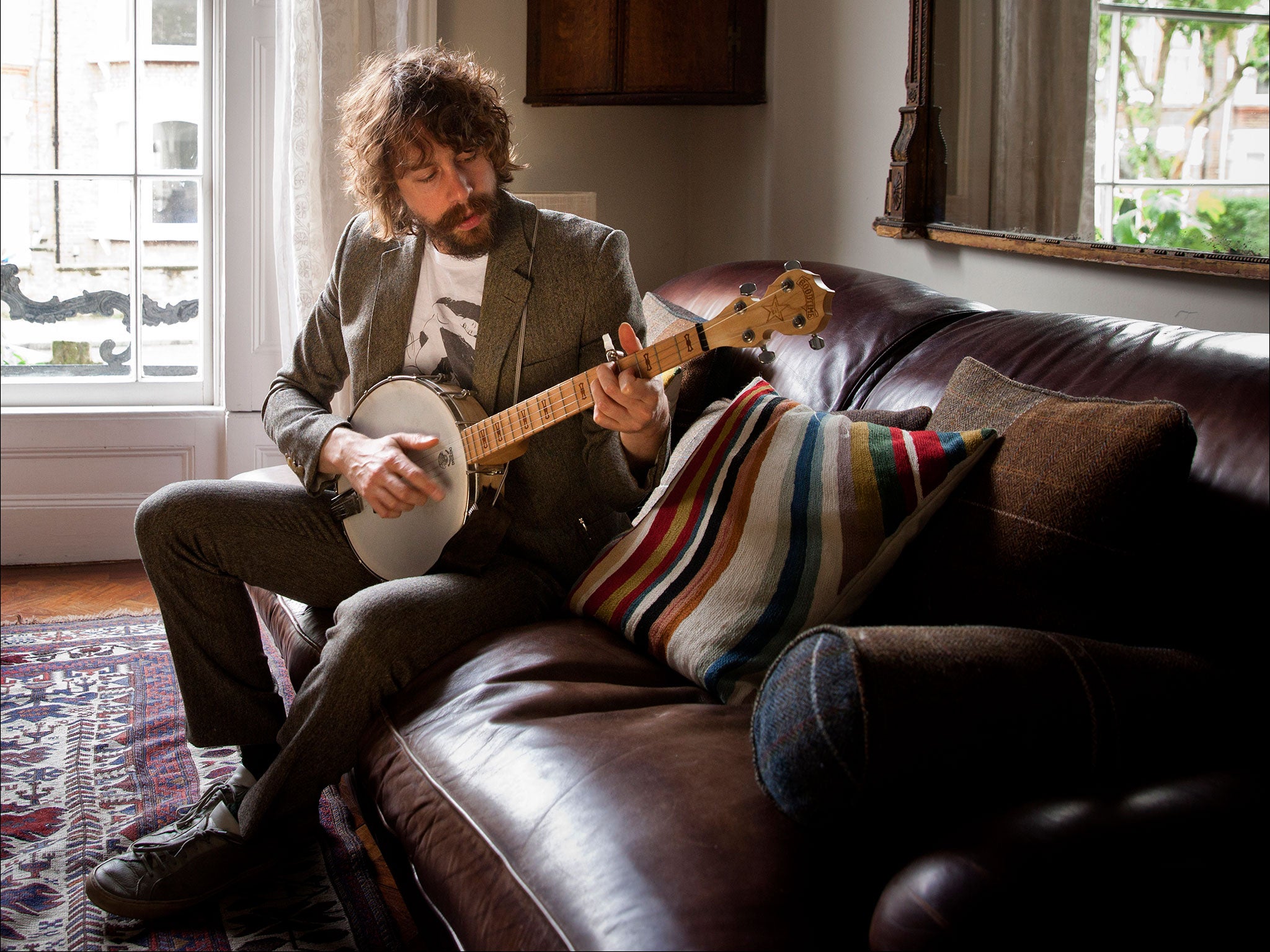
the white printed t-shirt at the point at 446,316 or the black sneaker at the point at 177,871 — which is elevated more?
the white printed t-shirt at the point at 446,316

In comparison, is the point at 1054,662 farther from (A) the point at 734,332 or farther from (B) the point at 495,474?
(B) the point at 495,474

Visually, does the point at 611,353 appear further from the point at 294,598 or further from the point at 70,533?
the point at 70,533

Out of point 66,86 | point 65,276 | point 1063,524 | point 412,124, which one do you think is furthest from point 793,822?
point 66,86

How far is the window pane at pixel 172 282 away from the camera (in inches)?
131

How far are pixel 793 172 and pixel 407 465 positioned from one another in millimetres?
1570

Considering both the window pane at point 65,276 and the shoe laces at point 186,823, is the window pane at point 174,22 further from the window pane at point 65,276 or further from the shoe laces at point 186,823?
the shoe laces at point 186,823

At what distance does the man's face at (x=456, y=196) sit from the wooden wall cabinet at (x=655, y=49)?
1311 mm

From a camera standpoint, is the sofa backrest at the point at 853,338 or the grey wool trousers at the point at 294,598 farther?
the sofa backrest at the point at 853,338

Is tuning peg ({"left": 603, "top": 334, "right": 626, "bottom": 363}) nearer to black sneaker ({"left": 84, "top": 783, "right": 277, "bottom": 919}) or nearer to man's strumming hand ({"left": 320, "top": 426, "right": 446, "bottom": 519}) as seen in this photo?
man's strumming hand ({"left": 320, "top": 426, "right": 446, "bottom": 519})

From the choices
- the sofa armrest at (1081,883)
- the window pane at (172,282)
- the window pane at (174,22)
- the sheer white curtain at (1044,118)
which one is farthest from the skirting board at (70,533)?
the sofa armrest at (1081,883)

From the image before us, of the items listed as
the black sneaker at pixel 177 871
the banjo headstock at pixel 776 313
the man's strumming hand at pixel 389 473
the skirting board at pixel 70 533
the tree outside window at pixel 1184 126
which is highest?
the tree outside window at pixel 1184 126

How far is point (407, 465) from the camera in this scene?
66.0 inches

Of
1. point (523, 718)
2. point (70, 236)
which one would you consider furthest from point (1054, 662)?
point (70, 236)

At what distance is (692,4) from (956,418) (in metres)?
1.94
